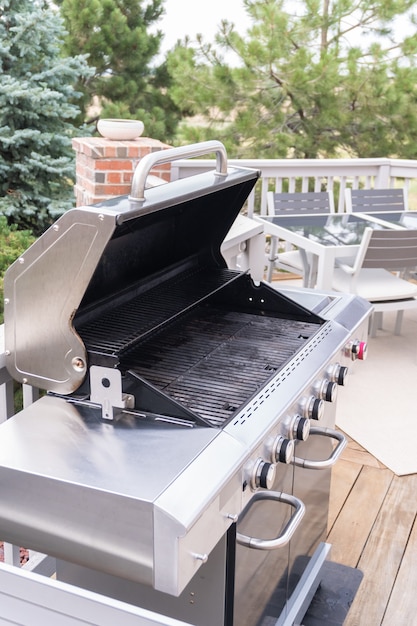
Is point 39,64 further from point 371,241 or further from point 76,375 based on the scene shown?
point 76,375

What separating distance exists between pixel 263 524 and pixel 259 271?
5.20 feet

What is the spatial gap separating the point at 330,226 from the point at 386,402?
1246mm

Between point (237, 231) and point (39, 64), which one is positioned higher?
point (39, 64)

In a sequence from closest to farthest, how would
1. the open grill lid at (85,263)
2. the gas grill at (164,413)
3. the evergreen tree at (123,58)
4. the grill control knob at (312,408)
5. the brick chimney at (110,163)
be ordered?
the gas grill at (164,413) < the open grill lid at (85,263) < the grill control knob at (312,408) < the brick chimney at (110,163) < the evergreen tree at (123,58)

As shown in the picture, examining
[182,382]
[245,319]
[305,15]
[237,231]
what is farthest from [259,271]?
[305,15]

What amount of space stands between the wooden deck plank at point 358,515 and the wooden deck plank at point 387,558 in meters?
0.02

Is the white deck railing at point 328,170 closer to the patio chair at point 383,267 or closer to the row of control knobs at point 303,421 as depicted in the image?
the patio chair at point 383,267

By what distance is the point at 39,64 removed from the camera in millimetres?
6055

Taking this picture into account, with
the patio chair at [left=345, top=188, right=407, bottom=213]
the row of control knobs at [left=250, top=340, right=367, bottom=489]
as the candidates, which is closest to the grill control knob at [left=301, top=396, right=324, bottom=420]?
the row of control knobs at [left=250, top=340, right=367, bottom=489]

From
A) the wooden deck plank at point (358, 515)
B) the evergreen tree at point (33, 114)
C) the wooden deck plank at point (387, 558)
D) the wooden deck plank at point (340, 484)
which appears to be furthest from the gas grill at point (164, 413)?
the evergreen tree at point (33, 114)

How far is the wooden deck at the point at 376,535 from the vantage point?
2.36 meters

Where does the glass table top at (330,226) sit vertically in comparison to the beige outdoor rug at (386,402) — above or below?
above

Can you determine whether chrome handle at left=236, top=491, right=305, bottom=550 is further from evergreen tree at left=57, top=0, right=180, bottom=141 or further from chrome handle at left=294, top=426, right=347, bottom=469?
evergreen tree at left=57, top=0, right=180, bottom=141

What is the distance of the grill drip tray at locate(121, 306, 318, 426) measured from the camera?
155 centimetres
